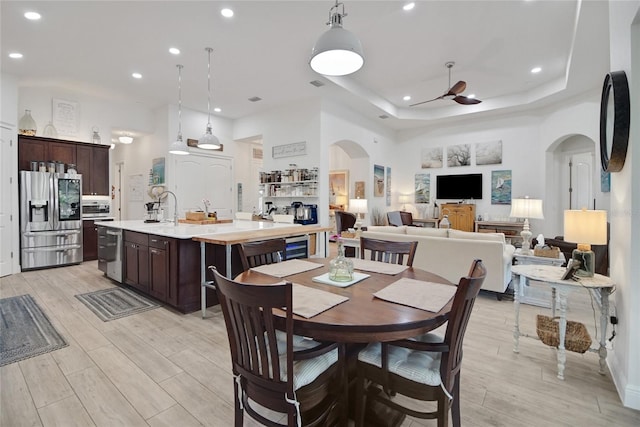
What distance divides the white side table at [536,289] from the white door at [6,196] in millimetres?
7579

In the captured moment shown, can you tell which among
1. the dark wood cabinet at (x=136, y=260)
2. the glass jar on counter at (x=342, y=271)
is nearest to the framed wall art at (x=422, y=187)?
the dark wood cabinet at (x=136, y=260)

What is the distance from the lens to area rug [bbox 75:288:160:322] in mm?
3314

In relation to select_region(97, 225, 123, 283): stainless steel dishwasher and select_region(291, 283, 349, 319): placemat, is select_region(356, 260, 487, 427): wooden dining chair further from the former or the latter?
select_region(97, 225, 123, 283): stainless steel dishwasher

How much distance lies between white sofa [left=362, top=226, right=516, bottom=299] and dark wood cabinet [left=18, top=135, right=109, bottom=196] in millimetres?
5568

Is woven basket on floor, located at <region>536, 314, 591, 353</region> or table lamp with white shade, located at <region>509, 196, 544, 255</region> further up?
table lamp with white shade, located at <region>509, 196, 544, 255</region>

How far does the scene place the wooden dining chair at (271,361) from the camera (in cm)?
117

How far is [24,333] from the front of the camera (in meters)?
2.82

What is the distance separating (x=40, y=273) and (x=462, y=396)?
20.8 ft

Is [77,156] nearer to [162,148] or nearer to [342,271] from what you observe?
[162,148]

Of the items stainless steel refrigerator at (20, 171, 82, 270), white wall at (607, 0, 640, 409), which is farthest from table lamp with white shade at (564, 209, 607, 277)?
stainless steel refrigerator at (20, 171, 82, 270)

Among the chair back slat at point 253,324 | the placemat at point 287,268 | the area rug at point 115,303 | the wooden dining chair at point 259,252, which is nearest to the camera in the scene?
the chair back slat at point 253,324

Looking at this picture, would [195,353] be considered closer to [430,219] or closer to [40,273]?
[40,273]

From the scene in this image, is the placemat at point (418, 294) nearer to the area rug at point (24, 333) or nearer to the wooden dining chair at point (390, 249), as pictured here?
the wooden dining chair at point (390, 249)

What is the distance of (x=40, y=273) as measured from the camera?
16.4 ft
